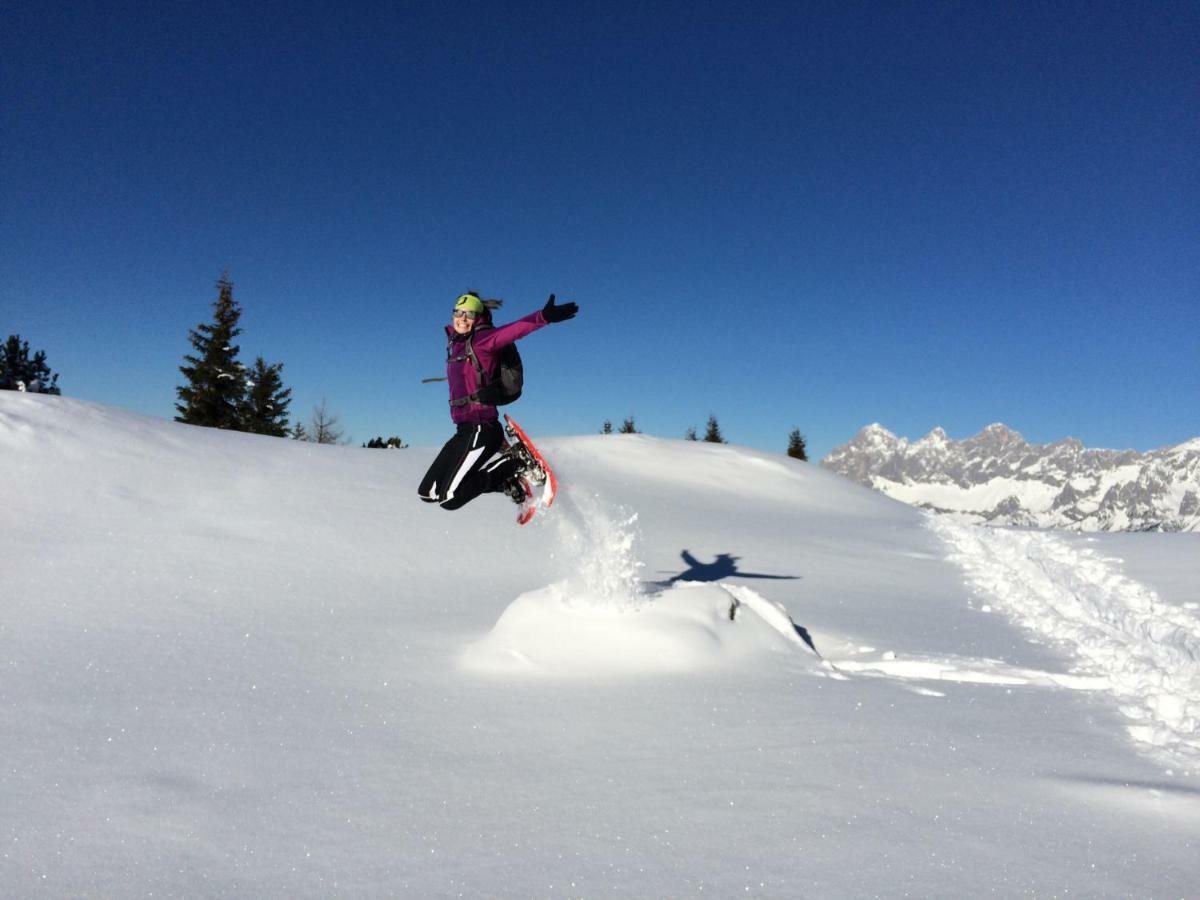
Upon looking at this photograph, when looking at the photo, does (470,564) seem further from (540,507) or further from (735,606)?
(735,606)

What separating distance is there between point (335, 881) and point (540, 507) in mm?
4045

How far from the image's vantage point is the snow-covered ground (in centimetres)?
289

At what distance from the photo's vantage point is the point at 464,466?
19.3 feet

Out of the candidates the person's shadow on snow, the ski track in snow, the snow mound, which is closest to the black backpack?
the snow mound

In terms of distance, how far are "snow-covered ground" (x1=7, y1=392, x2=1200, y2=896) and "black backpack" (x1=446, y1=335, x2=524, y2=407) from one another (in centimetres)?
148

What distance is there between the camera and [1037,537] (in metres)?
19.0

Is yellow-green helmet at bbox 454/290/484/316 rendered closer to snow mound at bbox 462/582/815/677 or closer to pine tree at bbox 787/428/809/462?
snow mound at bbox 462/582/815/677

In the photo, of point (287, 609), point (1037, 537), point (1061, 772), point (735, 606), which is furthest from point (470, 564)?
point (1037, 537)

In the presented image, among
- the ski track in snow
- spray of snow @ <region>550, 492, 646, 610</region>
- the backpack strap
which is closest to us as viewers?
the ski track in snow

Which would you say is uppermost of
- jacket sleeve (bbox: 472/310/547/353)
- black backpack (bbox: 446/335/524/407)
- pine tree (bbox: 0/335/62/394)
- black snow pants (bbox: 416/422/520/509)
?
pine tree (bbox: 0/335/62/394)

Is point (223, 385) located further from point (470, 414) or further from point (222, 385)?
point (470, 414)

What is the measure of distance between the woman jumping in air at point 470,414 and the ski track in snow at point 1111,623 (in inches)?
191

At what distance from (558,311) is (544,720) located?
2682 millimetres

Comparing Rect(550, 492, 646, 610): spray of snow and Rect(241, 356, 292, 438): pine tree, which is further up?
Rect(241, 356, 292, 438): pine tree
